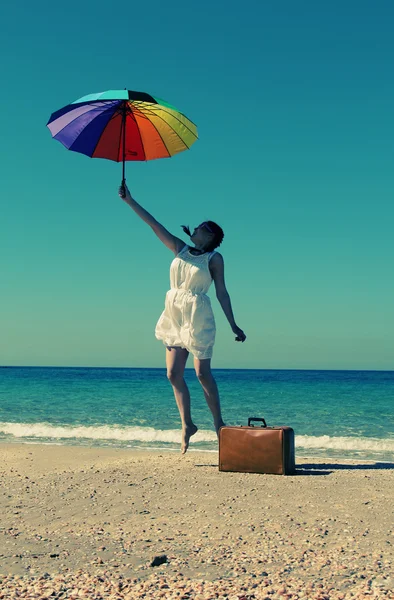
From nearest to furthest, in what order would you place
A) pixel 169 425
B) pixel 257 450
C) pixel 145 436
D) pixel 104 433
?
pixel 257 450
pixel 145 436
pixel 104 433
pixel 169 425

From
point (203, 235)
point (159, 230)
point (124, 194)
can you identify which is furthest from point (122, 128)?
point (203, 235)

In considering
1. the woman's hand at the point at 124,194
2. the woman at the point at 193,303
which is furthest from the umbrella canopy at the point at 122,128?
the woman at the point at 193,303

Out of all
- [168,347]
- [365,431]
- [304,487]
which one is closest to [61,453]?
[168,347]

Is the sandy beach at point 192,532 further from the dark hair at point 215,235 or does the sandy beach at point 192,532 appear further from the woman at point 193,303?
the dark hair at point 215,235

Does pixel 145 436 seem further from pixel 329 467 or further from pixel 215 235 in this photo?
pixel 215 235

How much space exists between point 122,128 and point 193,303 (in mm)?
1775

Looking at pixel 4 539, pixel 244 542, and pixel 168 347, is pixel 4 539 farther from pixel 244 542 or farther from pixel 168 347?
pixel 168 347

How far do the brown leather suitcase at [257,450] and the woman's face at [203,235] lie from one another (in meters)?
1.59

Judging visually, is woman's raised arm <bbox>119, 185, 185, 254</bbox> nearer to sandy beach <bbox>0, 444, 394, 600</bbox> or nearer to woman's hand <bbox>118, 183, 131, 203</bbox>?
woman's hand <bbox>118, 183, 131, 203</bbox>

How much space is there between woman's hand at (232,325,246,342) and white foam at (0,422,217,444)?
Result: 4691 millimetres

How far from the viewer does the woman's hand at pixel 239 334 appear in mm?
5523

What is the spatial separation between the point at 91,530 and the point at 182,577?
99 cm

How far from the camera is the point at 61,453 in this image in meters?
6.81

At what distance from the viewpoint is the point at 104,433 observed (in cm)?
1165
